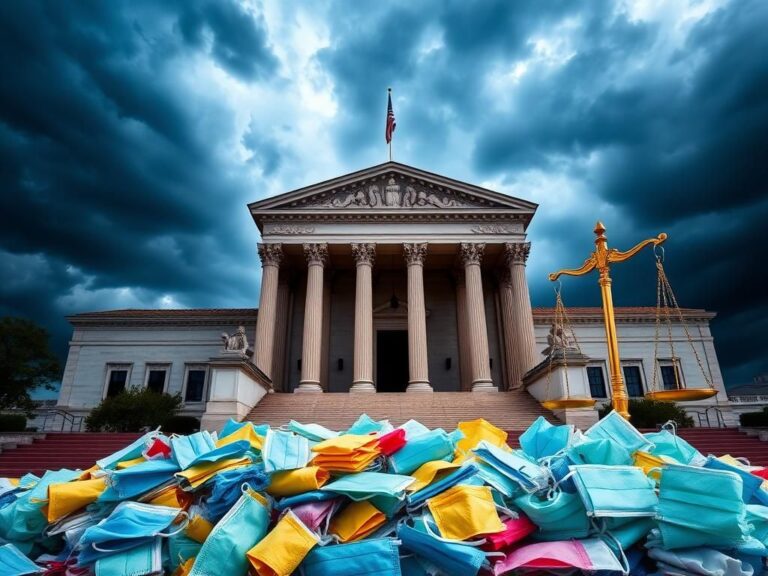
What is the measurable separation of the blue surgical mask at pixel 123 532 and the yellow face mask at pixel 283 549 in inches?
37.2

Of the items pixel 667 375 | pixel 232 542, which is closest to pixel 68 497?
pixel 232 542

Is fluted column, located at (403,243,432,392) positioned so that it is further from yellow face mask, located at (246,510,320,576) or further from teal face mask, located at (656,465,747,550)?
yellow face mask, located at (246,510,320,576)

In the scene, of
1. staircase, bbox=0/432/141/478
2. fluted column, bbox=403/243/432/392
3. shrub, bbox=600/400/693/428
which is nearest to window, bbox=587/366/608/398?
shrub, bbox=600/400/693/428

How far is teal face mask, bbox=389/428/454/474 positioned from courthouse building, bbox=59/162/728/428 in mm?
15249

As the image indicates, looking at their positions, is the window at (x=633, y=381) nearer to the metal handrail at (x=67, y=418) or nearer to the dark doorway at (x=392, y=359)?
the dark doorway at (x=392, y=359)

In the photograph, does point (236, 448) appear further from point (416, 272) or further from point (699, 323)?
point (699, 323)

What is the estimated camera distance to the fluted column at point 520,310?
22.5m

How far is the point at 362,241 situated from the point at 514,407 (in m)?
11.5

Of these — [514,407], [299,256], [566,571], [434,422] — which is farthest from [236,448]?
[299,256]

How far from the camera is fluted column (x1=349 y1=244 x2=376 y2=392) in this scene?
2134 cm

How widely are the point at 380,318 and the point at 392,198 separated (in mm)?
7249

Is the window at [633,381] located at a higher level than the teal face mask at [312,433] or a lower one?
higher

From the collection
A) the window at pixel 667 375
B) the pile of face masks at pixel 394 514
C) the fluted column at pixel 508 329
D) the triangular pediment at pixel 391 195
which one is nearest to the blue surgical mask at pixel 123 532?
the pile of face masks at pixel 394 514

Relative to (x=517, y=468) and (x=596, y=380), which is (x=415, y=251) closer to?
(x=596, y=380)
